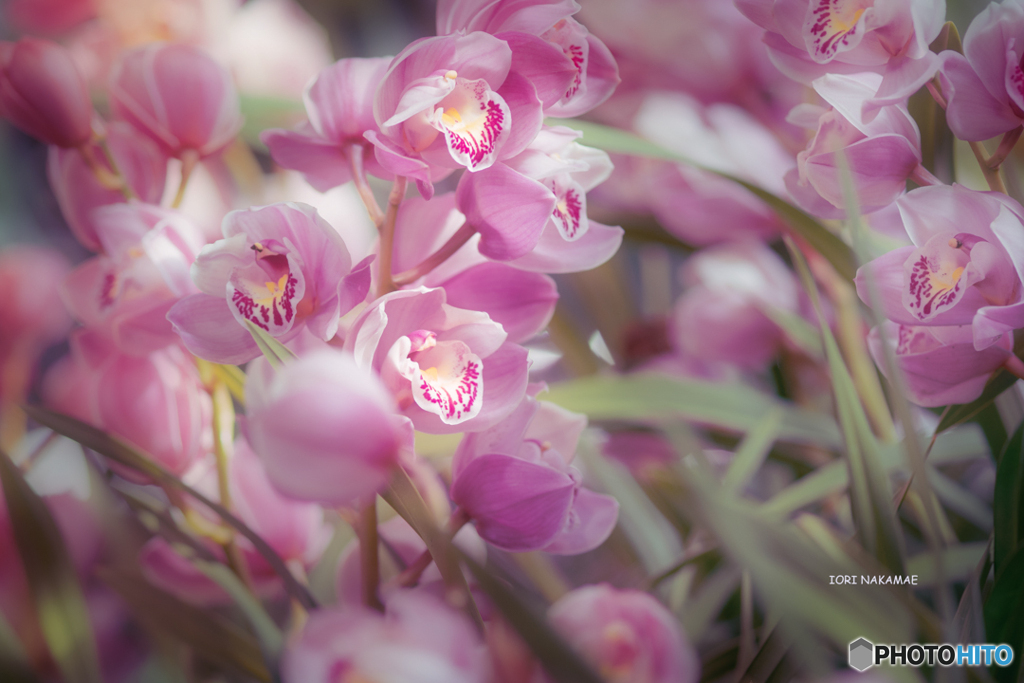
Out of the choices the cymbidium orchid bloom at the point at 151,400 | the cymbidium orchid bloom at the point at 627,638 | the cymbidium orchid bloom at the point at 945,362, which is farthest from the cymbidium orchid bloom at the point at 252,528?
the cymbidium orchid bloom at the point at 945,362

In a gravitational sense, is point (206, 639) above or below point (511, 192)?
below

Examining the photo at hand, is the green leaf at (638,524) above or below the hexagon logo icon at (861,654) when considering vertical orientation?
below

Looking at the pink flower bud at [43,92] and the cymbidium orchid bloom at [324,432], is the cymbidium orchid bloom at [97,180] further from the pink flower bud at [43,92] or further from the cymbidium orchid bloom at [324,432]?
the cymbidium orchid bloom at [324,432]

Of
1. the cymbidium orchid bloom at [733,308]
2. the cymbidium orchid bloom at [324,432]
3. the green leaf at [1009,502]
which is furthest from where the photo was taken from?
the cymbidium orchid bloom at [733,308]

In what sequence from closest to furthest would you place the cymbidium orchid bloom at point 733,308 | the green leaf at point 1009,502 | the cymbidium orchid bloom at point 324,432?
the cymbidium orchid bloom at point 324,432 < the green leaf at point 1009,502 < the cymbidium orchid bloom at point 733,308

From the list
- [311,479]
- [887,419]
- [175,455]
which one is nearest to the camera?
[311,479]

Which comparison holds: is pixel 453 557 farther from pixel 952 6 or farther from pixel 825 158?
pixel 952 6

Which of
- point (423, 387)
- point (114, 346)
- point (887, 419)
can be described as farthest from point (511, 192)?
point (887, 419)

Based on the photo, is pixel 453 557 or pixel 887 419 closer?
pixel 453 557
